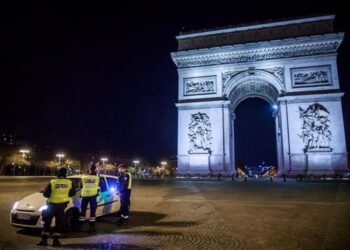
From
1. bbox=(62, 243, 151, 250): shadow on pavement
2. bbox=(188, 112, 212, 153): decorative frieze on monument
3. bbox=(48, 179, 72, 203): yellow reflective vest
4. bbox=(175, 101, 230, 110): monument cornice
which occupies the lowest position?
bbox=(62, 243, 151, 250): shadow on pavement

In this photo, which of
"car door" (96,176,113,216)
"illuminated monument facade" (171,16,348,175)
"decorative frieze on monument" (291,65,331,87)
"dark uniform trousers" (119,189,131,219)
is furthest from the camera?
"decorative frieze on monument" (291,65,331,87)

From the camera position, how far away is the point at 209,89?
104 ft

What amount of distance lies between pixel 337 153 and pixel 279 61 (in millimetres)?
9815

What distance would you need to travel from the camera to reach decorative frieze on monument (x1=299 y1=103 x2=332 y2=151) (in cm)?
2739

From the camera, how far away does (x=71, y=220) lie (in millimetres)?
7293

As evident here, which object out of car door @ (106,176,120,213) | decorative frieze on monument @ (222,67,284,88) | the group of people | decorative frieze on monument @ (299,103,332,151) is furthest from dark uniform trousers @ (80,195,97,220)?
decorative frieze on monument @ (222,67,284,88)

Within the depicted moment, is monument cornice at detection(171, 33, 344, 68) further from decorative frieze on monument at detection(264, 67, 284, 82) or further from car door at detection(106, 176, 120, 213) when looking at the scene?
car door at detection(106, 176, 120, 213)

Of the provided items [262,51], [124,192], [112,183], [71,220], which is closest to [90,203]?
[71,220]

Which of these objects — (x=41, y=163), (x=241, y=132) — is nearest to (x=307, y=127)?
(x=241, y=132)

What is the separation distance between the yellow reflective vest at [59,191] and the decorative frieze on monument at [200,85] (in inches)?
1025

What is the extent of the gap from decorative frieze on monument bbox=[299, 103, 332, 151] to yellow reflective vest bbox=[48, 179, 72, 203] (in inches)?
988

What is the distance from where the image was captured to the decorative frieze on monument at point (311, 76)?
94.0 feet

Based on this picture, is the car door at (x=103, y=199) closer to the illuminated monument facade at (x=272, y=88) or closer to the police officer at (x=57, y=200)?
the police officer at (x=57, y=200)

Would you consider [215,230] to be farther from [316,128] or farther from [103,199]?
[316,128]
